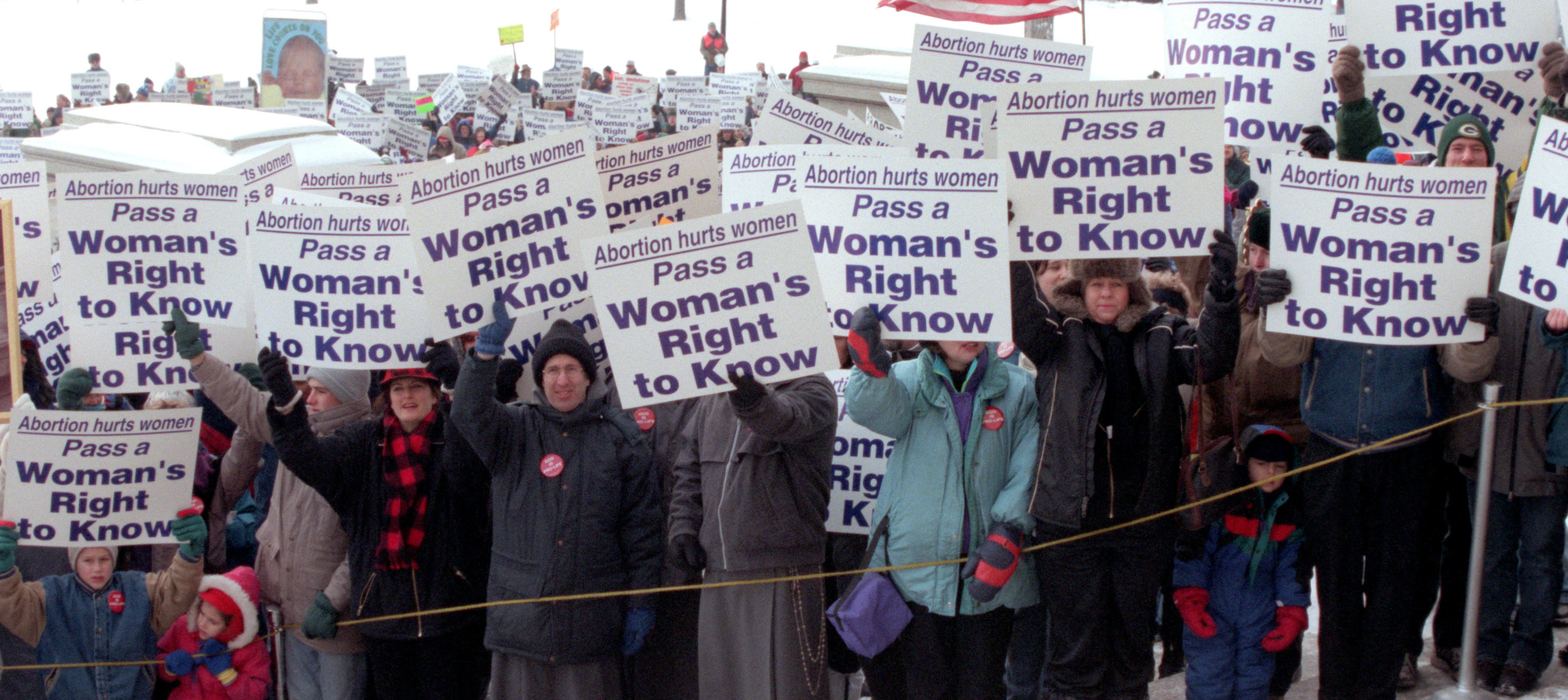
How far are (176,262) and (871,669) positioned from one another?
3.10 meters

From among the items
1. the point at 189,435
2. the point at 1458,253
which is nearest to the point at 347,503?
the point at 189,435

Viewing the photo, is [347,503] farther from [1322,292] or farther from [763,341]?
[1322,292]

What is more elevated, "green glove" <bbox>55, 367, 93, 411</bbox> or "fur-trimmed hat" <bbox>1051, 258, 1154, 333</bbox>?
"fur-trimmed hat" <bbox>1051, 258, 1154, 333</bbox>

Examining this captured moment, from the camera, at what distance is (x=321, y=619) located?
4996mm

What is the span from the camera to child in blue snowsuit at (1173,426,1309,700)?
194 inches

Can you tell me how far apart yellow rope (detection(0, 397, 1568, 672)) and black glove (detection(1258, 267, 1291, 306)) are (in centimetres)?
59

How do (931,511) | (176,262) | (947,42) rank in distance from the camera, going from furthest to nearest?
(947,42), (176,262), (931,511)

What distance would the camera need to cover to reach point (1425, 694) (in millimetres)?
5148

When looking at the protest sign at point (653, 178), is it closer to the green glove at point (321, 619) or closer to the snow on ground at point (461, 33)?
the green glove at point (321, 619)

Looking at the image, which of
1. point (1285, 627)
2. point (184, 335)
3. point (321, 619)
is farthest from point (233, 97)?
point (1285, 627)

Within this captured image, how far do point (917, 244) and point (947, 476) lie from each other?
80 centimetres

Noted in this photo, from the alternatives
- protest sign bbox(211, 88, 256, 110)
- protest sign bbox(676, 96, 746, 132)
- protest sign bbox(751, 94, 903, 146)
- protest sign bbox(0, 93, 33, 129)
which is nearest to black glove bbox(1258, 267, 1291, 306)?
protest sign bbox(751, 94, 903, 146)

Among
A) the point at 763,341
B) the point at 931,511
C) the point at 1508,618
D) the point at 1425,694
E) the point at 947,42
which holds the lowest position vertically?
the point at 1425,694

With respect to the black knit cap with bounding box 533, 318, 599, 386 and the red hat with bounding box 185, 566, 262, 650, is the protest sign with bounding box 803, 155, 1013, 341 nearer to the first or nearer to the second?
the black knit cap with bounding box 533, 318, 599, 386
